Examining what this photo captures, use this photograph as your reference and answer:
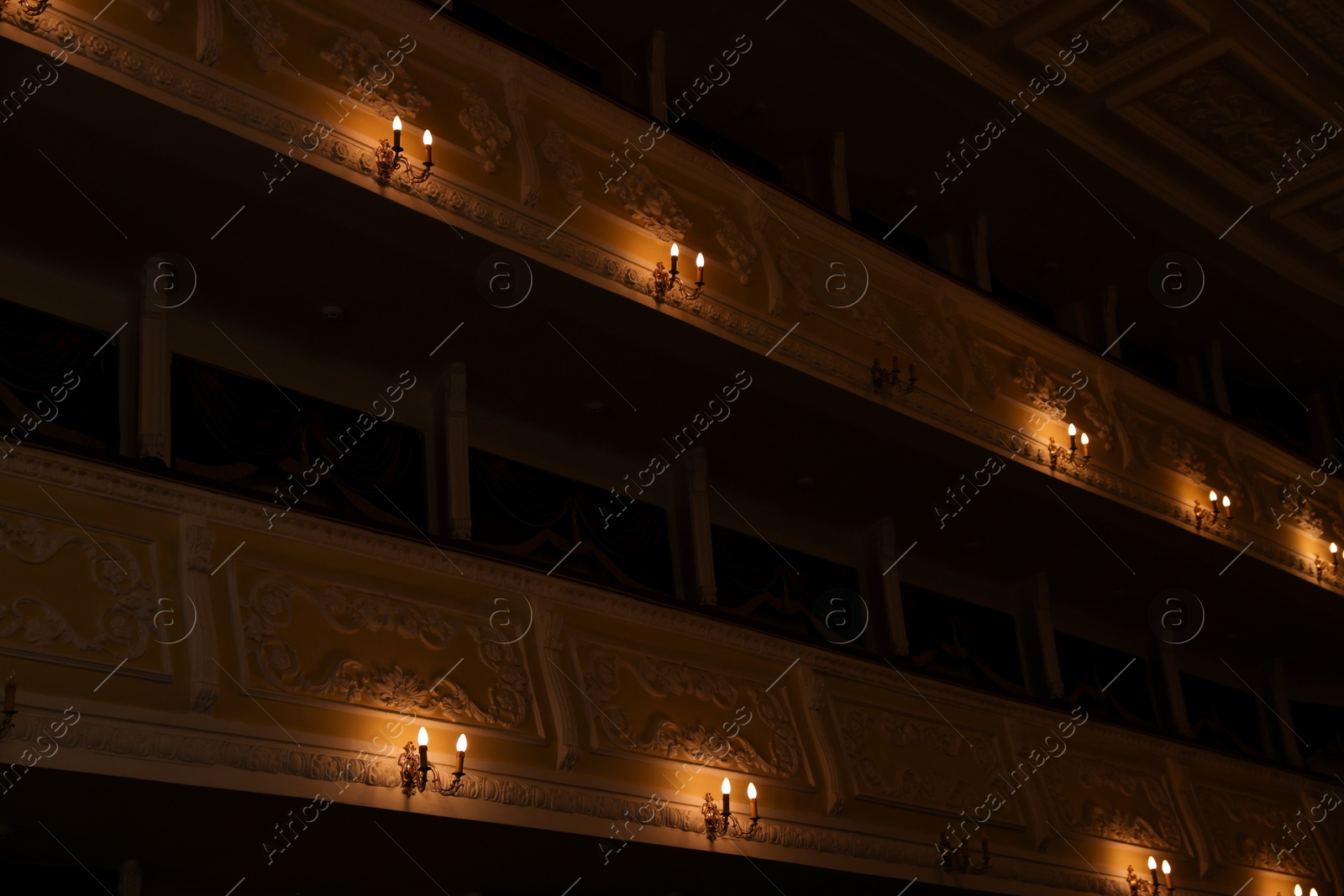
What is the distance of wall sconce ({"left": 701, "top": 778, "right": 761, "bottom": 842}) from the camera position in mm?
7984

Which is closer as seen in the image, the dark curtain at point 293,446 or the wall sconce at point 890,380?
the dark curtain at point 293,446

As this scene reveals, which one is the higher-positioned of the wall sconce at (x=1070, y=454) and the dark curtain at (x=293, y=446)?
the wall sconce at (x=1070, y=454)

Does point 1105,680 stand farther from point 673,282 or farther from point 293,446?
point 293,446

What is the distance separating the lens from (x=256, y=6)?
7.36 m

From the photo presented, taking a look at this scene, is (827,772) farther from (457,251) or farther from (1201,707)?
(1201,707)

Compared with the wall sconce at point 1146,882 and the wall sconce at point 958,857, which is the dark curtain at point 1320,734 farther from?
the wall sconce at point 958,857

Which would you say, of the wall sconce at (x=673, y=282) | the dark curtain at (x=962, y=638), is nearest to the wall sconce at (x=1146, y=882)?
the dark curtain at (x=962, y=638)

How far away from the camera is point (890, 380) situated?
9.85m

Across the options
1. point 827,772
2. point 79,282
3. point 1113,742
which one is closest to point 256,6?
point 79,282

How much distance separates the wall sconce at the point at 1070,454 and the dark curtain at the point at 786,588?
5.93ft

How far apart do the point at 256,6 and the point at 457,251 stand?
159 cm

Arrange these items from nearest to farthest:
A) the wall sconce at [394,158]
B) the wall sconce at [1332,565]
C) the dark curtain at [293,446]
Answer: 1. the wall sconce at [394,158]
2. the dark curtain at [293,446]
3. the wall sconce at [1332,565]

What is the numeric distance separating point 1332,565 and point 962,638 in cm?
403

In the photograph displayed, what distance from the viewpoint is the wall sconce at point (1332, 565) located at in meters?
13.3
